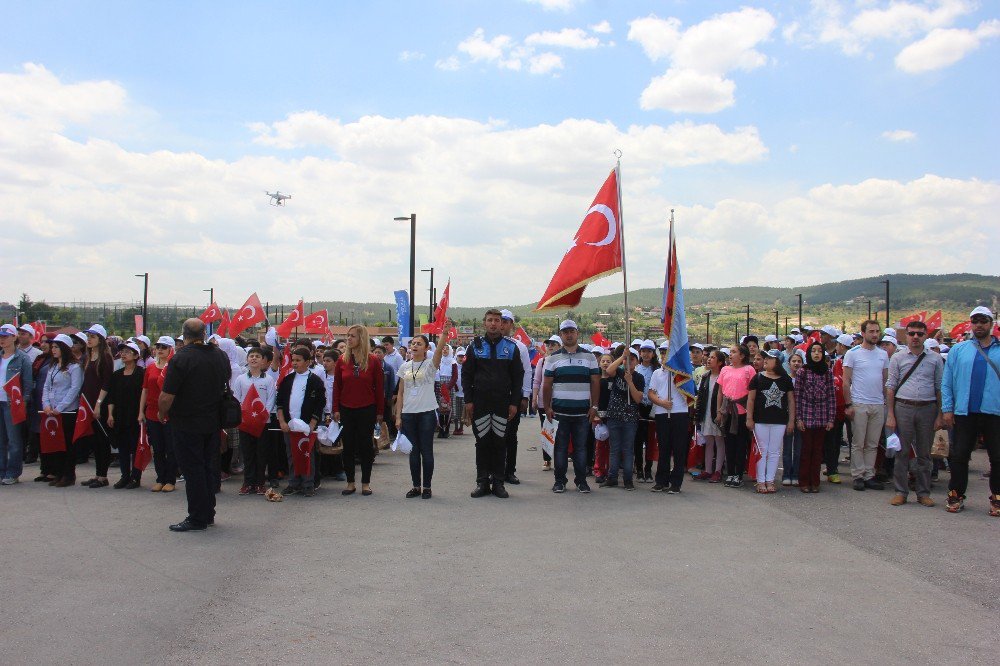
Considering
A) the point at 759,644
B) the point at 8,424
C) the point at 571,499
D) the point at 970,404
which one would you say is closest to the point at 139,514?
the point at 8,424

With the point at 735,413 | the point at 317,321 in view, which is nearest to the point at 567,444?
the point at 735,413

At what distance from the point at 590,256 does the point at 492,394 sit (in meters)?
2.27

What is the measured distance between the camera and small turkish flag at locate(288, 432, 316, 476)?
9.92 m

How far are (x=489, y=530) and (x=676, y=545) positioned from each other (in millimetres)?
1845

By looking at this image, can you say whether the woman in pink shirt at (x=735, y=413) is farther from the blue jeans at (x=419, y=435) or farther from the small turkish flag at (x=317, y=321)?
the small turkish flag at (x=317, y=321)

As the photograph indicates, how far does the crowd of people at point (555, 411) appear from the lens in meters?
9.74

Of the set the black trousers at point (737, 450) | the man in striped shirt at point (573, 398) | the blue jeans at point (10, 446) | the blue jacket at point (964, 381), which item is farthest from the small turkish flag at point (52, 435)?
the blue jacket at point (964, 381)

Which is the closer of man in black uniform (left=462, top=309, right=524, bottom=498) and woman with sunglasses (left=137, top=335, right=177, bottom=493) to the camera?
man in black uniform (left=462, top=309, right=524, bottom=498)

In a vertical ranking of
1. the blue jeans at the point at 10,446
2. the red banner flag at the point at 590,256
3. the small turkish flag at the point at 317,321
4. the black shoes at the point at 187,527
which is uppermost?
the red banner flag at the point at 590,256

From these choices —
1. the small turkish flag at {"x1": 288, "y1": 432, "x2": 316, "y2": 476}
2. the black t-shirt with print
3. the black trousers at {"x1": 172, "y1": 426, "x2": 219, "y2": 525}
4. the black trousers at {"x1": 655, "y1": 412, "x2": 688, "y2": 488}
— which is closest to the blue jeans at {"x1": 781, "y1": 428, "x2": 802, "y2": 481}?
the black t-shirt with print

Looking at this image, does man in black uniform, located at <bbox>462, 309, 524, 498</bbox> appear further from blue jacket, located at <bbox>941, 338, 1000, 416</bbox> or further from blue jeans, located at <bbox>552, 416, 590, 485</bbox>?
blue jacket, located at <bbox>941, 338, 1000, 416</bbox>

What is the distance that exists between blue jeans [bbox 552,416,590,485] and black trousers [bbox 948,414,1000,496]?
4264 millimetres

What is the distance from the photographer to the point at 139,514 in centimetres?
867

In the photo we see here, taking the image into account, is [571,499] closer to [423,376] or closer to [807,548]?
[423,376]
